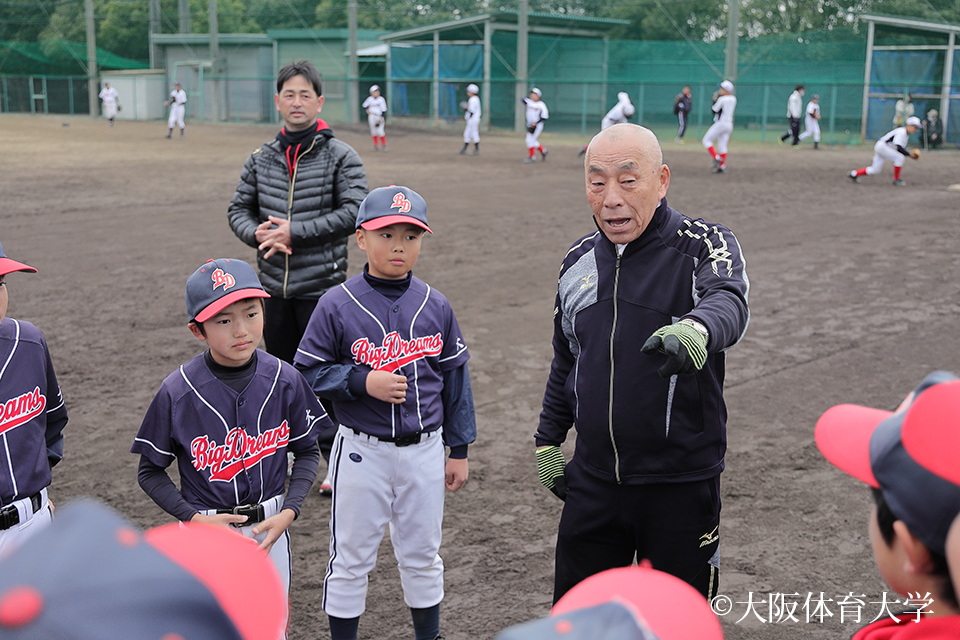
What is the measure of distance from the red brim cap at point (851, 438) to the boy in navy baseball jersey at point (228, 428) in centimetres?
194

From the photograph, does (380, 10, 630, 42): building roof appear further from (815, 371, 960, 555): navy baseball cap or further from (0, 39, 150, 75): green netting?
(815, 371, 960, 555): navy baseball cap

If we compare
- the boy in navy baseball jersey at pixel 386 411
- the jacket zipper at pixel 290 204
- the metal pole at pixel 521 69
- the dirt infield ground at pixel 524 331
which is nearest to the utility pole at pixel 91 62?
the metal pole at pixel 521 69

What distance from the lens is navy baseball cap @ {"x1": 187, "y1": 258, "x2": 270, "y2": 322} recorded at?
2955mm

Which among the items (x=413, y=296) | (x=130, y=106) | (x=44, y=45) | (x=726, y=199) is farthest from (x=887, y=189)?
(x=44, y=45)

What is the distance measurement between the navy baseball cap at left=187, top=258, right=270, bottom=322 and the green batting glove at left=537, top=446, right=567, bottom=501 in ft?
3.91

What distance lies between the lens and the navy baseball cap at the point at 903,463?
4.21 feet

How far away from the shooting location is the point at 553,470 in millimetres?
3092

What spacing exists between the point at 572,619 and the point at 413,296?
2.48 metres

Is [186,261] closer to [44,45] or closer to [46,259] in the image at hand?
[46,259]

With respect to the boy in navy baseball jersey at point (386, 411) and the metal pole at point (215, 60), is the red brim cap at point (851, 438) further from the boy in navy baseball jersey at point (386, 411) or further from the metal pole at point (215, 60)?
the metal pole at point (215, 60)

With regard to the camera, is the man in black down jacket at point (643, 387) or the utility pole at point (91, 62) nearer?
the man in black down jacket at point (643, 387)

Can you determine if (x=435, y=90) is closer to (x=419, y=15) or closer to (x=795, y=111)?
(x=795, y=111)

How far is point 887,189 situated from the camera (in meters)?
16.7

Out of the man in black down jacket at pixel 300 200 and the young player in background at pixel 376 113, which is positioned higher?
the young player in background at pixel 376 113
